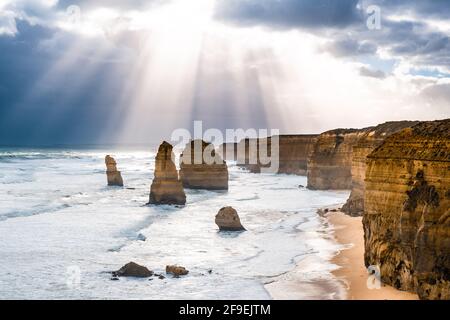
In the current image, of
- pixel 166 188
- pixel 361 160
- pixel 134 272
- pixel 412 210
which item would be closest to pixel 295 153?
pixel 166 188

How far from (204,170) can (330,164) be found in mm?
13360

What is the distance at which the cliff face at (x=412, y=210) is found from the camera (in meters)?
14.8

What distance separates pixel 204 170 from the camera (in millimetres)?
53000

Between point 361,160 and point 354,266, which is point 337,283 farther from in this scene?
point 361,160

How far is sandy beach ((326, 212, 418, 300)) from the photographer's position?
1608cm

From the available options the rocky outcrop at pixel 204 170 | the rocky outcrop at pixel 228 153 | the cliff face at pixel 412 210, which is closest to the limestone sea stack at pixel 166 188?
the rocky outcrop at pixel 204 170

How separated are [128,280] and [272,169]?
76493 mm

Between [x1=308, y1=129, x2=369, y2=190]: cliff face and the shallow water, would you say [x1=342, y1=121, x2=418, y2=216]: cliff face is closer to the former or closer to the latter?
the shallow water

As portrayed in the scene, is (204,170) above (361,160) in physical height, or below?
below

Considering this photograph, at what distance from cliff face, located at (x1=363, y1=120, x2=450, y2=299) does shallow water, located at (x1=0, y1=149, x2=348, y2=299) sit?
9.41 ft

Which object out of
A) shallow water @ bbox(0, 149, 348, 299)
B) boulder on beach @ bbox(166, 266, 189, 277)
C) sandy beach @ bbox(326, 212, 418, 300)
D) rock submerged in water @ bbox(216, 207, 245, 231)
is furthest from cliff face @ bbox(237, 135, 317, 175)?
boulder on beach @ bbox(166, 266, 189, 277)

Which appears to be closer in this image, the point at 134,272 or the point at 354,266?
the point at 134,272

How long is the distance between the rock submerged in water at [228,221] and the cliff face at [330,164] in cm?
2721

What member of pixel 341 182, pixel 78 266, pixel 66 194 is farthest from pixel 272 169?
pixel 78 266
